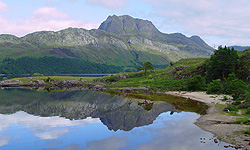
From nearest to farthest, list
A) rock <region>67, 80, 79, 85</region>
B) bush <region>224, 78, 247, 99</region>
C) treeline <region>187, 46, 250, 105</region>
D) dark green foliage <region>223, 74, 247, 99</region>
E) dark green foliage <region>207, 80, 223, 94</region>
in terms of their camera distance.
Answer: bush <region>224, 78, 247, 99</region> < dark green foliage <region>223, 74, 247, 99</region> < dark green foliage <region>207, 80, 223, 94</region> < treeline <region>187, 46, 250, 105</region> < rock <region>67, 80, 79, 85</region>

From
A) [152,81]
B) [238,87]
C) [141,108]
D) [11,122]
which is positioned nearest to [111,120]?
[141,108]

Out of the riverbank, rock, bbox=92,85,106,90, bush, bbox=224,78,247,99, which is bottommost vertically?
rock, bbox=92,85,106,90

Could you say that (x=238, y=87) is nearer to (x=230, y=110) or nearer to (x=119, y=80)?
(x=230, y=110)

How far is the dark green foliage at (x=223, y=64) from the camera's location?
90.2 meters

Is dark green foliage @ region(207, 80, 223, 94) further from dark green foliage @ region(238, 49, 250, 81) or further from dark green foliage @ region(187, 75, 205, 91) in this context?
dark green foliage @ region(238, 49, 250, 81)

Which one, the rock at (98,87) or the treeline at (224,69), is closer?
the treeline at (224,69)

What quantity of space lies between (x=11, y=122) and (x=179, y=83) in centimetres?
7897

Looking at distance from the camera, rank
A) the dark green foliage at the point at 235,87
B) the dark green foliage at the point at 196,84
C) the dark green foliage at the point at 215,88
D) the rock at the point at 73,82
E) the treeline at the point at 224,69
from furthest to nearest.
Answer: the rock at the point at 73,82, the dark green foliage at the point at 196,84, the treeline at the point at 224,69, the dark green foliage at the point at 215,88, the dark green foliage at the point at 235,87

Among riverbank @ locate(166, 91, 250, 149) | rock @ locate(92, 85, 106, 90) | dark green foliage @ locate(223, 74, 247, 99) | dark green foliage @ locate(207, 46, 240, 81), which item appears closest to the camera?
riverbank @ locate(166, 91, 250, 149)

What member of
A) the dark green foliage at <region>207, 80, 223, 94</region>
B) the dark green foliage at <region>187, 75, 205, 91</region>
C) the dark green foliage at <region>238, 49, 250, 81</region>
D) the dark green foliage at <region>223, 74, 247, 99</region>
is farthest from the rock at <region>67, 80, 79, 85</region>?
the dark green foliage at <region>238, 49, 250, 81</region>

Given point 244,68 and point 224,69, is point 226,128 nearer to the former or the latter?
point 224,69

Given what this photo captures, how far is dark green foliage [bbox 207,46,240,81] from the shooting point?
9025cm

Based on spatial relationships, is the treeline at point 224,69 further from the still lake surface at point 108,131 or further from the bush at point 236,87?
the still lake surface at point 108,131

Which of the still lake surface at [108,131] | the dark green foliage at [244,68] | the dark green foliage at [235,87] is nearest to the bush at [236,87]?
the dark green foliage at [235,87]
